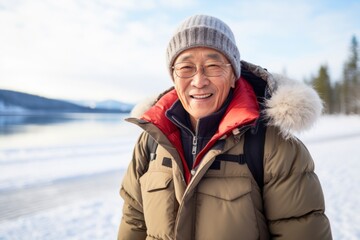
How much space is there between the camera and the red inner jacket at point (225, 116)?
1546 mm

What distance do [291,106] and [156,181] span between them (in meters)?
0.96

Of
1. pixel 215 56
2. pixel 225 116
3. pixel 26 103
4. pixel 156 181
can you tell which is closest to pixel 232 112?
pixel 225 116

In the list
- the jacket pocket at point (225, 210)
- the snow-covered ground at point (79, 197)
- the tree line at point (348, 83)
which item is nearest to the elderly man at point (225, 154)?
the jacket pocket at point (225, 210)

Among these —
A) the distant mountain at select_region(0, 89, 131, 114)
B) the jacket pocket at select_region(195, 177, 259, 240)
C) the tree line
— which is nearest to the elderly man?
the jacket pocket at select_region(195, 177, 259, 240)

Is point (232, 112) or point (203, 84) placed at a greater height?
point (203, 84)

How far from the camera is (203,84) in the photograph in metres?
1.64

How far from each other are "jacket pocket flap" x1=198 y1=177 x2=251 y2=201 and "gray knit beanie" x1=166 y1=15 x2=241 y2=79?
0.71 metres

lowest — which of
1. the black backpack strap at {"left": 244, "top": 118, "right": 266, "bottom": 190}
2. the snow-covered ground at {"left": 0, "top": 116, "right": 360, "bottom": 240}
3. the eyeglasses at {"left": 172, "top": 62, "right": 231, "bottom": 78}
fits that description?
the snow-covered ground at {"left": 0, "top": 116, "right": 360, "bottom": 240}

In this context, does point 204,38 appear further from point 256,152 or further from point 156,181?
point 156,181

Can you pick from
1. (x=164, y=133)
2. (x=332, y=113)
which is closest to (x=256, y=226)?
(x=164, y=133)

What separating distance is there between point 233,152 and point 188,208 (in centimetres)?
42

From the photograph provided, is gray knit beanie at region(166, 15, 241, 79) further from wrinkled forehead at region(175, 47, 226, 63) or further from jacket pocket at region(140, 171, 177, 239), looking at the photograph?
jacket pocket at region(140, 171, 177, 239)

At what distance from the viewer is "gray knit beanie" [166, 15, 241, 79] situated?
1631 millimetres

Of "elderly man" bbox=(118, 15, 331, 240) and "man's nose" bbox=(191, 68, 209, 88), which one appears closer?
"elderly man" bbox=(118, 15, 331, 240)
